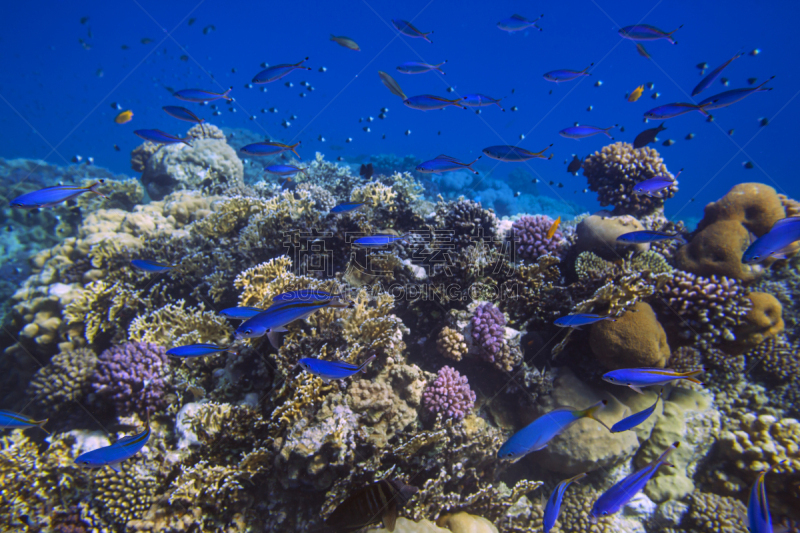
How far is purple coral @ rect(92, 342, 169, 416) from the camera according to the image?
11.5ft

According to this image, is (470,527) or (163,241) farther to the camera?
(163,241)

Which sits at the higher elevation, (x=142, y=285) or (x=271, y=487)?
(x=142, y=285)

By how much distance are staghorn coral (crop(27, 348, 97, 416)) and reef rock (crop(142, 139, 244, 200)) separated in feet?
21.6

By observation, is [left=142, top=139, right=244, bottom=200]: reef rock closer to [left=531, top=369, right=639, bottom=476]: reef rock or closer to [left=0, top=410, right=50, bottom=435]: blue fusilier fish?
[left=0, top=410, right=50, bottom=435]: blue fusilier fish

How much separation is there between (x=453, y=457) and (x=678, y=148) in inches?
6253

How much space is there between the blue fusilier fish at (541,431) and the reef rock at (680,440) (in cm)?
306

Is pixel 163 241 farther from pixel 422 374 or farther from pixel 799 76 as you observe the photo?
pixel 799 76

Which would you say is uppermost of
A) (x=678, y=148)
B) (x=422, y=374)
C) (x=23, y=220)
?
(x=678, y=148)

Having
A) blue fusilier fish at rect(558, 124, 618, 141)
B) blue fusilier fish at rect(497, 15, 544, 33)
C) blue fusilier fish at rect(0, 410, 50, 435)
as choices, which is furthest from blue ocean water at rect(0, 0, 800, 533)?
blue fusilier fish at rect(497, 15, 544, 33)

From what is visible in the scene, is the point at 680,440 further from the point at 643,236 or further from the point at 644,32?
the point at 644,32

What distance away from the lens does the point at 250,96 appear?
122 metres

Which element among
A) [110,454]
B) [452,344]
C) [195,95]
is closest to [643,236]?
[452,344]

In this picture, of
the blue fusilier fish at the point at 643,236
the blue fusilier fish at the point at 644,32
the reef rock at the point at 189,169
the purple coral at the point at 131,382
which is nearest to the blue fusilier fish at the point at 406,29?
the blue fusilier fish at the point at 644,32

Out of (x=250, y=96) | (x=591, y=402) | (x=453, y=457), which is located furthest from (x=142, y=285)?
(x=250, y=96)
